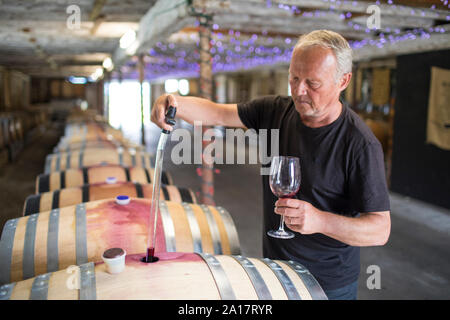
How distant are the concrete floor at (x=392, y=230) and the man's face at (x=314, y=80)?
2.29m

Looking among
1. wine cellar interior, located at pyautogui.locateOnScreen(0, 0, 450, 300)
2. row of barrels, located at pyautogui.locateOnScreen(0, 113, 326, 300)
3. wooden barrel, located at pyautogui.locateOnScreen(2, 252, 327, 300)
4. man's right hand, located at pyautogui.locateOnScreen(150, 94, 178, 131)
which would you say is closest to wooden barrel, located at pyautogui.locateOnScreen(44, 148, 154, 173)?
wine cellar interior, located at pyautogui.locateOnScreen(0, 0, 450, 300)

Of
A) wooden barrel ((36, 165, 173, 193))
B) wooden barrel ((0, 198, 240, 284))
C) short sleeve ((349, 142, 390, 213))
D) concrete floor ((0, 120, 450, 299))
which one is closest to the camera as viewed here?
short sleeve ((349, 142, 390, 213))

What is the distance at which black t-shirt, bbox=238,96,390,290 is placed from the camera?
4.58 feet

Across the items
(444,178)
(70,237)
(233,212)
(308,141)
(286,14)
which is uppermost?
(286,14)

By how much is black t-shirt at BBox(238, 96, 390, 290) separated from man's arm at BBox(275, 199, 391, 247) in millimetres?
51

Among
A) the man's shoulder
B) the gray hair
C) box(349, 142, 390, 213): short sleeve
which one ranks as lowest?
box(349, 142, 390, 213): short sleeve

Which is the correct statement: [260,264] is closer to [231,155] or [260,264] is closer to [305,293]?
[305,293]

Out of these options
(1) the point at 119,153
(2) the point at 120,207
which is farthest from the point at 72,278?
(1) the point at 119,153

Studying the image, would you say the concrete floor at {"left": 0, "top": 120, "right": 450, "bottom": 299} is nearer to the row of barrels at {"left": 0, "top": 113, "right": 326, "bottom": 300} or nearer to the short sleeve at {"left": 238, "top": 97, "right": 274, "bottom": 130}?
the row of barrels at {"left": 0, "top": 113, "right": 326, "bottom": 300}

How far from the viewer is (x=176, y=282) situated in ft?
3.98

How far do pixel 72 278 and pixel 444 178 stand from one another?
5852 millimetres

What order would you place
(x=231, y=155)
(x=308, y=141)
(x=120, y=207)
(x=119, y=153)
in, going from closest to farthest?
(x=308, y=141) < (x=120, y=207) < (x=119, y=153) < (x=231, y=155)

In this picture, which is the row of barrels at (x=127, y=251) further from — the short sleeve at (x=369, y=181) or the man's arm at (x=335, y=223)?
the short sleeve at (x=369, y=181)
